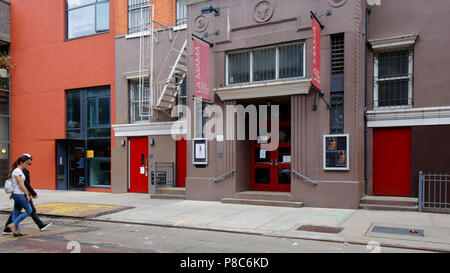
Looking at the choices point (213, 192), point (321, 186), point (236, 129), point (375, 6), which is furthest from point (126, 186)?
point (375, 6)

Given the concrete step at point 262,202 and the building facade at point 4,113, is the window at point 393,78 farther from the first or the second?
the building facade at point 4,113

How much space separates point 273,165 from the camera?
13.7 meters

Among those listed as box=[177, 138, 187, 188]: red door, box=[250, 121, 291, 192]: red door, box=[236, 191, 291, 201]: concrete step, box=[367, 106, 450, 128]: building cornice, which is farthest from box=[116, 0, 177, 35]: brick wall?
box=[367, 106, 450, 128]: building cornice

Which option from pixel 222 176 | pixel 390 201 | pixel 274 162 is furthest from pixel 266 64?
pixel 390 201

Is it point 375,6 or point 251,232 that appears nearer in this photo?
point 251,232

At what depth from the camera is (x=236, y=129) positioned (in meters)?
13.4

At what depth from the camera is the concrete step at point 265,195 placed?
1236cm

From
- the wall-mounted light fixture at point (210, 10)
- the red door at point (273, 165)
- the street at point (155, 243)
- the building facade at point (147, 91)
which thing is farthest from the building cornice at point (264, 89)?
the street at point (155, 243)

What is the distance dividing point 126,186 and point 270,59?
873 cm

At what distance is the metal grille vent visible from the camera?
38.7 ft

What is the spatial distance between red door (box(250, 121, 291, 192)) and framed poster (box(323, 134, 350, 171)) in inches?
72.7

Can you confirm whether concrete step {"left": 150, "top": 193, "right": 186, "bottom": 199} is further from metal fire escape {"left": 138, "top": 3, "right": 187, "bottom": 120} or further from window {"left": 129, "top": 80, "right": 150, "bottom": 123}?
window {"left": 129, "top": 80, "right": 150, "bottom": 123}

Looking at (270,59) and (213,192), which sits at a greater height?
(270,59)

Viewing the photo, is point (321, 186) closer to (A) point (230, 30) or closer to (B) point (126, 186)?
(A) point (230, 30)
